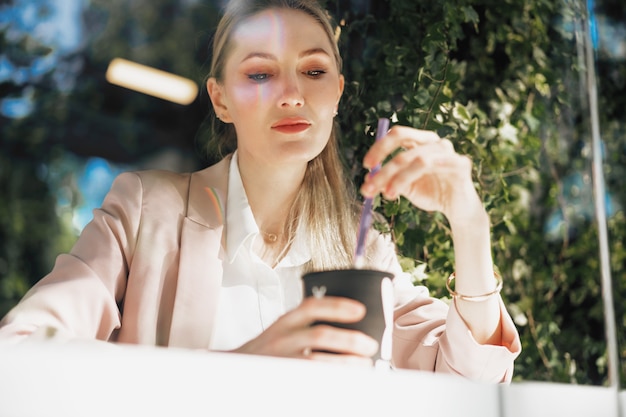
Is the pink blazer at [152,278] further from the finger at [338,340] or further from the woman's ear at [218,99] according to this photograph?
the finger at [338,340]

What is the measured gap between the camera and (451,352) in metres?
1.14

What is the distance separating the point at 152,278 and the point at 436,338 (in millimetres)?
455

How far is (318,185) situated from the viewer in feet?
3.77

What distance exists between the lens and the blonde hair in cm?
107

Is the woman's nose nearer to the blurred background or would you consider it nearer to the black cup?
the blurred background

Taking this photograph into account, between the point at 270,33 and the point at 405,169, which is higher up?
the point at 270,33

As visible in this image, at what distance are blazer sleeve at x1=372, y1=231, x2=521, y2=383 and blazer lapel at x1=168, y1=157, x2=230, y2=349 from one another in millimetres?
250

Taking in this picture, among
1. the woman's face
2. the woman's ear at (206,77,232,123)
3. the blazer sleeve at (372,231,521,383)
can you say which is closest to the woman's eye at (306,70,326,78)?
the woman's face

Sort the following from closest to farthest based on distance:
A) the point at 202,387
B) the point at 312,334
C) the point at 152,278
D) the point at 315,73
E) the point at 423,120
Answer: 1. the point at 202,387
2. the point at 312,334
3. the point at 152,278
4. the point at 315,73
5. the point at 423,120

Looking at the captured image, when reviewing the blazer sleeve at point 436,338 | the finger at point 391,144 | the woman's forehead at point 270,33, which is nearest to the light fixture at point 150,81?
the woman's forehead at point 270,33

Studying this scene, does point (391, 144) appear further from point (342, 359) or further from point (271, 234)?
point (342, 359)

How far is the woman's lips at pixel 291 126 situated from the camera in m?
1.09

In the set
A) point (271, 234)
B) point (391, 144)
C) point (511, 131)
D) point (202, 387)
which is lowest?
point (202, 387)

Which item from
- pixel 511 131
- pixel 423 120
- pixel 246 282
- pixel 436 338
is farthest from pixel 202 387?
pixel 511 131
